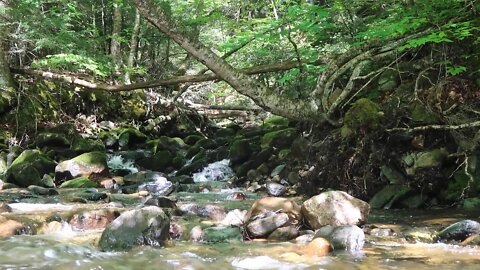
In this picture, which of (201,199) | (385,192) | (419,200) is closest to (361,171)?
(385,192)

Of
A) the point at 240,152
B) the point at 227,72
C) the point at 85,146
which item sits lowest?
the point at 240,152

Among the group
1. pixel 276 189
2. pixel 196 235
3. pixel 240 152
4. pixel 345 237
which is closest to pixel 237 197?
pixel 276 189

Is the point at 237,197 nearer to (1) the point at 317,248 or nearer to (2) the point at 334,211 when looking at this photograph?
(2) the point at 334,211

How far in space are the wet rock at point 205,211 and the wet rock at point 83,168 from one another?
4.28 meters

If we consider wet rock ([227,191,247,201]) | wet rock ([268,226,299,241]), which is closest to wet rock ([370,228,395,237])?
wet rock ([268,226,299,241])

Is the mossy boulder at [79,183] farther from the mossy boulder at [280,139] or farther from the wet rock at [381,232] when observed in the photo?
the wet rock at [381,232]

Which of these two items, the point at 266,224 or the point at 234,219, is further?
the point at 234,219

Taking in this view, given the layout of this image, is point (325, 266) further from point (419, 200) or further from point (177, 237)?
point (419, 200)

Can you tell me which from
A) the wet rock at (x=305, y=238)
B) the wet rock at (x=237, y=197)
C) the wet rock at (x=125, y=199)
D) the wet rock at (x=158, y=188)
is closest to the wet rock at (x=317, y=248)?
the wet rock at (x=305, y=238)

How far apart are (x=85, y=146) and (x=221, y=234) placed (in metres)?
8.29

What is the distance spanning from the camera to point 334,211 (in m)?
5.67

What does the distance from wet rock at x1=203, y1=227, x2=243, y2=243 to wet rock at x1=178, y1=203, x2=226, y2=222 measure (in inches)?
39.0

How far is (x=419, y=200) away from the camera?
23.8ft

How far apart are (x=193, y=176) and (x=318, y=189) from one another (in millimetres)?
4593
